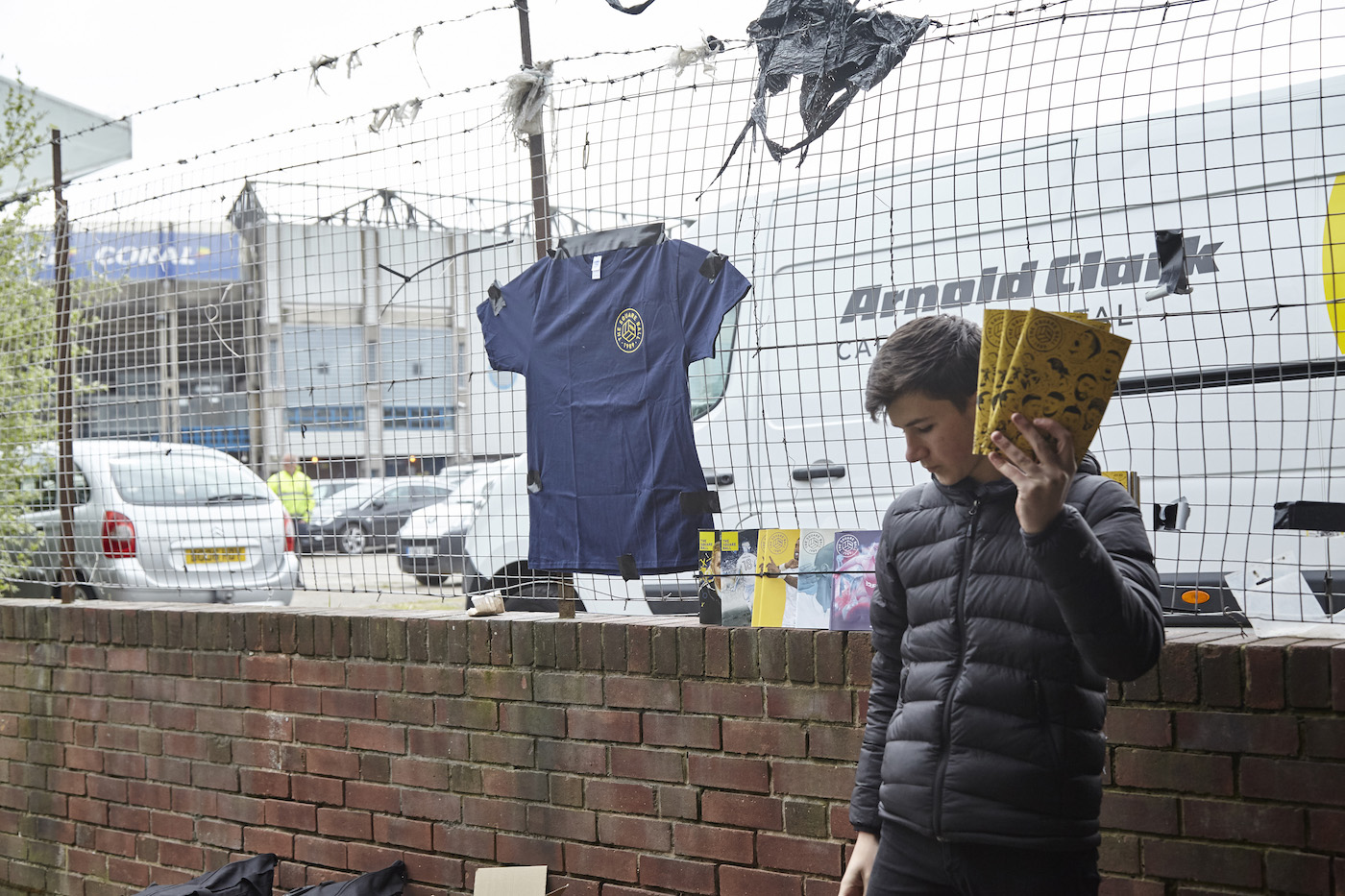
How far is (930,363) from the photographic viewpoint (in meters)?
2.08

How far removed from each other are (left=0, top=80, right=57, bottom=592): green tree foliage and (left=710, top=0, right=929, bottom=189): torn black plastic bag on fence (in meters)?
3.64

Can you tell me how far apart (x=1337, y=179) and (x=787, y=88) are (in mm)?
1500

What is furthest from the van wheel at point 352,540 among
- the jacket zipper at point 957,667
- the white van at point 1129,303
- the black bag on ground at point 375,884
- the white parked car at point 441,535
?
the jacket zipper at point 957,667

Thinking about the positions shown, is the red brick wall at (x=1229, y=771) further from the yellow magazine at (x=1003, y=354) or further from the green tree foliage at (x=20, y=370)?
the green tree foliage at (x=20, y=370)

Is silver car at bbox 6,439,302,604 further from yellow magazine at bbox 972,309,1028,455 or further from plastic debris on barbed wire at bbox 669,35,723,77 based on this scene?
yellow magazine at bbox 972,309,1028,455

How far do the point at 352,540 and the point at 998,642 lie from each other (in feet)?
8.76

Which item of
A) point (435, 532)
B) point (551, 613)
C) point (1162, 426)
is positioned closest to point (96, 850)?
point (435, 532)

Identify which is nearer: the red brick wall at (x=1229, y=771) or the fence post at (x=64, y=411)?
the red brick wall at (x=1229, y=771)

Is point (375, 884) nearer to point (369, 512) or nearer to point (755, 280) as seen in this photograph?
point (369, 512)

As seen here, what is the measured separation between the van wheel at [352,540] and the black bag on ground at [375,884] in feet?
3.58

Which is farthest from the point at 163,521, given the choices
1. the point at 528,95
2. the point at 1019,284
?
the point at 1019,284

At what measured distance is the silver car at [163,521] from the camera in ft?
15.2

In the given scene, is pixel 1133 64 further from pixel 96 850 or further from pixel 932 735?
pixel 96 850

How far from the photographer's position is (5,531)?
548 cm
